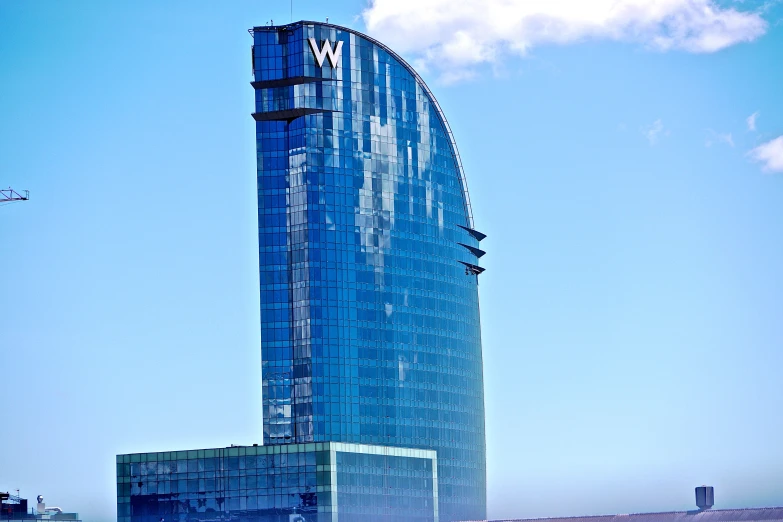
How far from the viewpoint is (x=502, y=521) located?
628 ft

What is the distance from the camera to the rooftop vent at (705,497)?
181750 mm

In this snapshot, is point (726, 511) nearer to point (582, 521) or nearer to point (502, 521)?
point (582, 521)

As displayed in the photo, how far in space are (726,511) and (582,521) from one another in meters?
16.7

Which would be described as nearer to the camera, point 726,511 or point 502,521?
point 726,511

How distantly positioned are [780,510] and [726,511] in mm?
6688

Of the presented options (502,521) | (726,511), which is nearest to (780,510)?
(726,511)

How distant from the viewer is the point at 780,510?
17250cm

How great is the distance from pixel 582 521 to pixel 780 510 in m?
23.1

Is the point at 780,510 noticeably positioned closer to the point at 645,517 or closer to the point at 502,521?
the point at 645,517

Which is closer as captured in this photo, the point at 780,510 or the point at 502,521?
the point at 780,510

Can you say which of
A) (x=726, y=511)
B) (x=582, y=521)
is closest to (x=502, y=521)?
(x=582, y=521)

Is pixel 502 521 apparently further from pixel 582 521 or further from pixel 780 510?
pixel 780 510

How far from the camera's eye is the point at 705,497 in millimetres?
182125

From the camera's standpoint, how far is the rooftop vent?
182 metres
